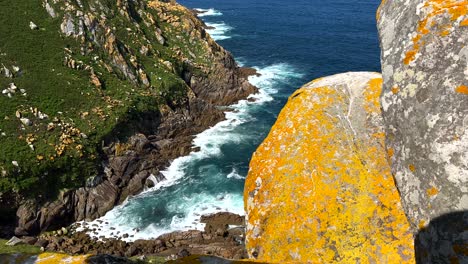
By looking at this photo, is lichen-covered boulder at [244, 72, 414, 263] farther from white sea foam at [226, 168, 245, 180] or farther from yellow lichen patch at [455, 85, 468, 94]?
white sea foam at [226, 168, 245, 180]

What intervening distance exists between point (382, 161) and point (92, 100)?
49.8m

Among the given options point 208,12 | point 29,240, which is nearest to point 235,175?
point 29,240

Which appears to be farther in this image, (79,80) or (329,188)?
(79,80)

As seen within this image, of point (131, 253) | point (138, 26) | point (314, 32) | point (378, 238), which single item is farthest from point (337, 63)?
point (378, 238)

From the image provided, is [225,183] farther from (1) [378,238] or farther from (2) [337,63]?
(2) [337,63]

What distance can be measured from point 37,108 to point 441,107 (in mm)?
51108

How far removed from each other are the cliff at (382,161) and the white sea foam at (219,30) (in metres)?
107

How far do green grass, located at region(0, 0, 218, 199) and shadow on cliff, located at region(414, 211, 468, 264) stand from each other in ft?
141

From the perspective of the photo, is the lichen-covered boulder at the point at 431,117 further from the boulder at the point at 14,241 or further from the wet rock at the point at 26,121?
the wet rock at the point at 26,121

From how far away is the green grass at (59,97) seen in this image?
134 ft

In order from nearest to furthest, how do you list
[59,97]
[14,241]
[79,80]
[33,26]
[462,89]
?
[462,89] → [14,241] → [59,97] → [79,80] → [33,26]

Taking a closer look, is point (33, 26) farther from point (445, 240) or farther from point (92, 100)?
point (445, 240)

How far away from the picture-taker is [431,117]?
18.9ft

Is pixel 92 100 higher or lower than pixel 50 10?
lower
